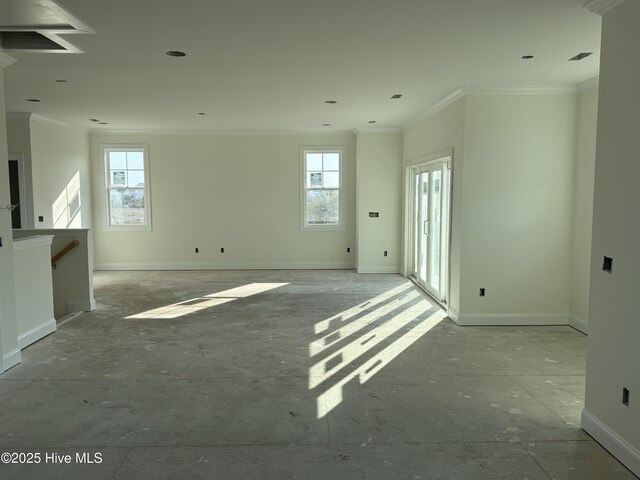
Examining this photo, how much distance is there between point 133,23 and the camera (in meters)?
3.33

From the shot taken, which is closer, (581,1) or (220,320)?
(581,1)

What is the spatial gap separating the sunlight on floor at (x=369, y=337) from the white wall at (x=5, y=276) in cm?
260

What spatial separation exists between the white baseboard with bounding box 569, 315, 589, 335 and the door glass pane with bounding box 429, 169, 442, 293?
180 cm

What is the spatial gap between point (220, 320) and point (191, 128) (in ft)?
15.3

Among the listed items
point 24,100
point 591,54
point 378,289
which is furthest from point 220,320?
point 591,54

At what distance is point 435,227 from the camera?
6.93m

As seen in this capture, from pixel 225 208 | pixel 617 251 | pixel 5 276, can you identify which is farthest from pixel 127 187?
pixel 617 251

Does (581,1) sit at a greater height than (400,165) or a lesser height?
greater

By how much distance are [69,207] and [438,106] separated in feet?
21.1

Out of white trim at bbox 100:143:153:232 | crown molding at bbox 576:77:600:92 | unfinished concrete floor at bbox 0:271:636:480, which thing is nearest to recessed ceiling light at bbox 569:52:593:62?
crown molding at bbox 576:77:600:92

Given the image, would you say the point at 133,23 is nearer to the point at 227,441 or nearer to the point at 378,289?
the point at 227,441

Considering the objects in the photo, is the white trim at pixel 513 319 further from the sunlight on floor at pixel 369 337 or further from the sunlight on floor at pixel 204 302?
the sunlight on floor at pixel 204 302

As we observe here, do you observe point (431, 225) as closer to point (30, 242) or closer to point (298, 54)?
point (298, 54)

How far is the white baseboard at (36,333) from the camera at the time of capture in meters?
4.63
